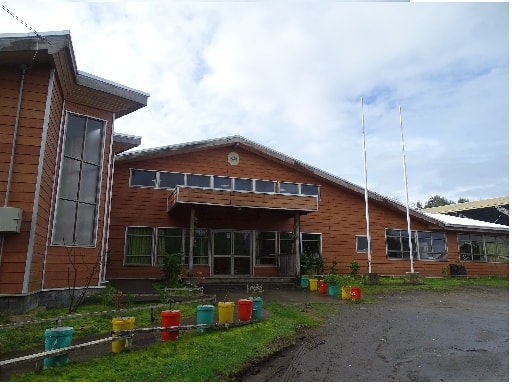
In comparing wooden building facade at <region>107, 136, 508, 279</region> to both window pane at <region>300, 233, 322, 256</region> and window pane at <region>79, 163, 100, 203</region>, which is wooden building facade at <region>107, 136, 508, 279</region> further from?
window pane at <region>79, 163, 100, 203</region>

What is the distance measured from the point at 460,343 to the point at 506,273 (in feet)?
64.5

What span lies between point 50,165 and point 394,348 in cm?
818

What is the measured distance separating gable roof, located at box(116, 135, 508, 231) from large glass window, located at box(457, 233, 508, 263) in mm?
901

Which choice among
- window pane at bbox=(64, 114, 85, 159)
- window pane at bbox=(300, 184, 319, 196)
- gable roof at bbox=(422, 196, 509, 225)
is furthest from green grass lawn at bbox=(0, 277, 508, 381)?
gable roof at bbox=(422, 196, 509, 225)

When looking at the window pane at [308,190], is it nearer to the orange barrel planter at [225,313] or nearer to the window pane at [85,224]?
the window pane at [85,224]

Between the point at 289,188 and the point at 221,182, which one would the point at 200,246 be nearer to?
the point at 221,182

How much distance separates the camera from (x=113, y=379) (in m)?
4.70

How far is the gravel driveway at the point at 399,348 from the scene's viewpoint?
5359mm

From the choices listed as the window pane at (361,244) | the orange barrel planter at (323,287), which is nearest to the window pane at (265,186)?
the window pane at (361,244)

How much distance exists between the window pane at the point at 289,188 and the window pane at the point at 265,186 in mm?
441

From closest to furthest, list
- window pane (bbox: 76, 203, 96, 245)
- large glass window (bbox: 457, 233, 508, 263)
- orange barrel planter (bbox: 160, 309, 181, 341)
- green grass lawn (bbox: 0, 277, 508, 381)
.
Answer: green grass lawn (bbox: 0, 277, 508, 381)
orange barrel planter (bbox: 160, 309, 181, 341)
window pane (bbox: 76, 203, 96, 245)
large glass window (bbox: 457, 233, 508, 263)

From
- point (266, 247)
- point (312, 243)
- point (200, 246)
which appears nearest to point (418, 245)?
point (312, 243)

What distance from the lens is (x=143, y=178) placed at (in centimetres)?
1720

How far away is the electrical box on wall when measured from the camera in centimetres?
774
